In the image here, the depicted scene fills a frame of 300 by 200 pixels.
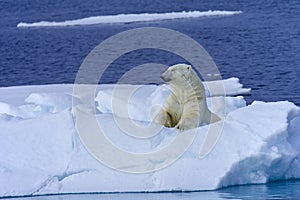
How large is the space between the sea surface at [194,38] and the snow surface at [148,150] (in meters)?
6.66

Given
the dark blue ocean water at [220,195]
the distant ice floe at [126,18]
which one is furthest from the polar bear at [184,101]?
the distant ice floe at [126,18]

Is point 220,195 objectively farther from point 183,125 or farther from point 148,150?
point 183,125

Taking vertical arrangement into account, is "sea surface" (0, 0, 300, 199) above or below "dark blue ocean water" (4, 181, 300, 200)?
above

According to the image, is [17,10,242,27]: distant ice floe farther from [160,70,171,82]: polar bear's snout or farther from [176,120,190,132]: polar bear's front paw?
[176,120,190,132]: polar bear's front paw

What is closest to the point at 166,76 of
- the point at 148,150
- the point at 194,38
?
the point at 148,150

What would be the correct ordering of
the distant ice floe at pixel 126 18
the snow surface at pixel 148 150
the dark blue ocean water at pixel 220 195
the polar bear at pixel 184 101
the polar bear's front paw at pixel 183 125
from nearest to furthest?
the dark blue ocean water at pixel 220 195
the snow surface at pixel 148 150
the polar bear's front paw at pixel 183 125
the polar bear at pixel 184 101
the distant ice floe at pixel 126 18

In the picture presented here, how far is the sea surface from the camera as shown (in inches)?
749

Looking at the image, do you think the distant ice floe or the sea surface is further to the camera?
the distant ice floe

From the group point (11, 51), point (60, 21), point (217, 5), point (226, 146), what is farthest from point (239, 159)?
point (217, 5)

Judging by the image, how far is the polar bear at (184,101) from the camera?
356 inches

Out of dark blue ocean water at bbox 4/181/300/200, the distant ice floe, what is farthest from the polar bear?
the distant ice floe

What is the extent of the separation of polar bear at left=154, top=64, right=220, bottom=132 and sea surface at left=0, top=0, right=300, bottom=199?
5927 millimetres

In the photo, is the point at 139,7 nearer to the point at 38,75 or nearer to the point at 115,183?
the point at 38,75

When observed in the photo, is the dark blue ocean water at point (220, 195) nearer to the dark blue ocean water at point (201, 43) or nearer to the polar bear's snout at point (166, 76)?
A: the polar bear's snout at point (166, 76)
